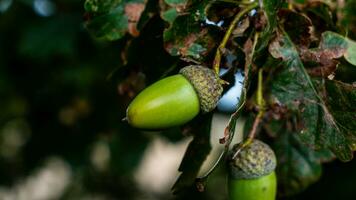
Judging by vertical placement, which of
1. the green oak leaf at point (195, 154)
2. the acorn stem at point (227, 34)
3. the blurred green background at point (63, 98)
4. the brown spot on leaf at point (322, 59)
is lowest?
the blurred green background at point (63, 98)

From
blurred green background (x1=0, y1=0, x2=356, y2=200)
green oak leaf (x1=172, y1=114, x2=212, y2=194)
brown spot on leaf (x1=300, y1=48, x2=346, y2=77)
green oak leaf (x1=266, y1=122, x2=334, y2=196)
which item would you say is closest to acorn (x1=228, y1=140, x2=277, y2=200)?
green oak leaf (x1=172, y1=114, x2=212, y2=194)

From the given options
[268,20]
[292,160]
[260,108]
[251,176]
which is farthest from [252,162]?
[292,160]

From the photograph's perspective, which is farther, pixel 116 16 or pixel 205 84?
pixel 116 16

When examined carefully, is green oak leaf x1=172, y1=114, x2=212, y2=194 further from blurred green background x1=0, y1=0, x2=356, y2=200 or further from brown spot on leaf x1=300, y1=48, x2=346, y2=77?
blurred green background x1=0, y1=0, x2=356, y2=200

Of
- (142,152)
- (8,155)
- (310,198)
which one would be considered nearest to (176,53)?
(310,198)

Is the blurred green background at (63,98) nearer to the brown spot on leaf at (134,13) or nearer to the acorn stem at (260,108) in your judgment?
the brown spot on leaf at (134,13)

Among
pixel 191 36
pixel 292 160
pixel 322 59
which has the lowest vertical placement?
pixel 292 160

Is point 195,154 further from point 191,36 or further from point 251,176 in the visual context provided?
point 191,36

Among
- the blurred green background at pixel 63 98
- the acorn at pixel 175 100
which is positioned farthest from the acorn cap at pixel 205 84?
the blurred green background at pixel 63 98

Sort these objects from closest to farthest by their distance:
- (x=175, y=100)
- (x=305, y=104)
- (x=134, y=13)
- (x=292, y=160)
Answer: (x=175, y=100), (x=305, y=104), (x=134, y=13), (x=292, y=160)
